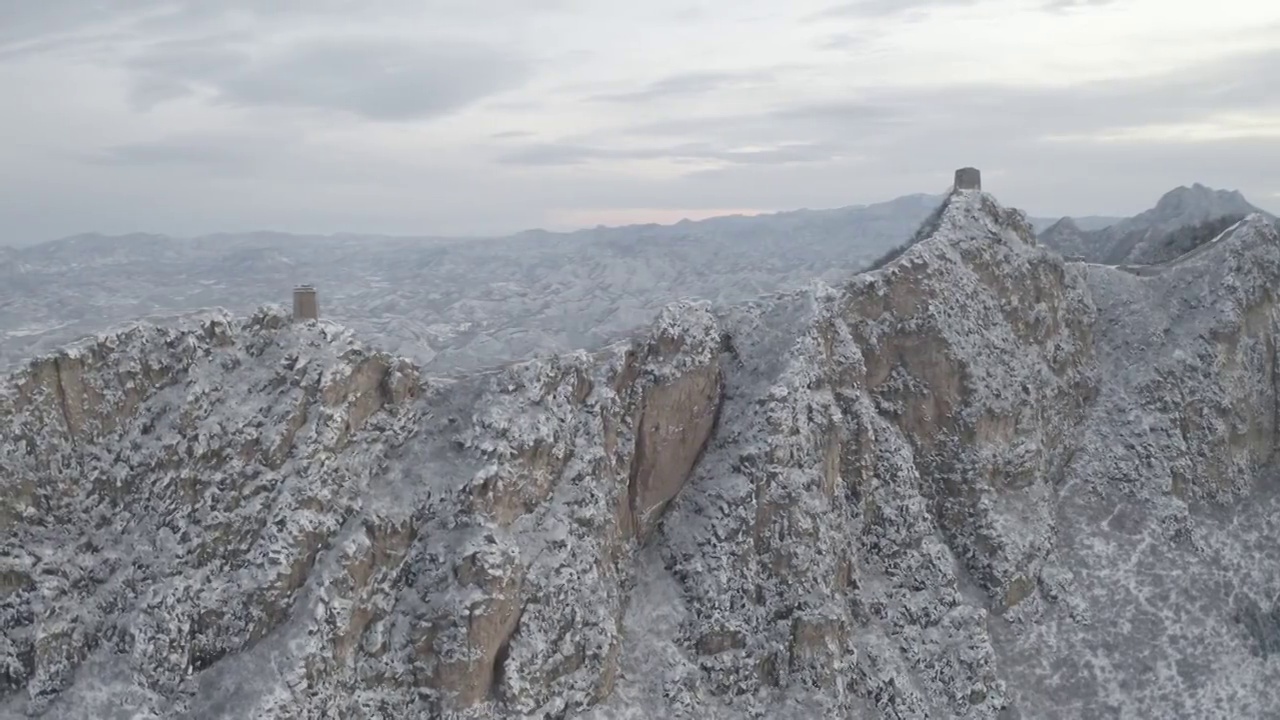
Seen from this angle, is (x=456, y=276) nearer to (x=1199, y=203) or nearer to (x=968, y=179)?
(x=968, y=179)

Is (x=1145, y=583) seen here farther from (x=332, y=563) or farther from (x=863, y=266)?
(x=332, y=563)

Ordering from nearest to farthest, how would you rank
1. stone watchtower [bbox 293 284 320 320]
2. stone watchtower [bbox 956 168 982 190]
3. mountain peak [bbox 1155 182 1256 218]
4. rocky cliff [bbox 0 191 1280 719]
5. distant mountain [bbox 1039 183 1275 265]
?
rocky cliff [bbox 0 191 1280 719] → stone watchtower [bbox 293 284 320 320] → stone watchtower [bbox 956 168 982 190] → distant mountain [bbox 1039 183 1275 265] → mountain peak [bbox 1155 182 1256 218]

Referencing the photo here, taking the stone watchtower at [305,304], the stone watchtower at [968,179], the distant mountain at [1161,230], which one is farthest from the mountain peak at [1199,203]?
the stone watchtower at [305,304]

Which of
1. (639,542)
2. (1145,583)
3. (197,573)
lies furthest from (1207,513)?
(197,573)

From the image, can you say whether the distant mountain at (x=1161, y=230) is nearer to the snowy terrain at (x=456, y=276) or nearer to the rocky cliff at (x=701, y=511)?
the rocky cliff at (x=701, y=511)

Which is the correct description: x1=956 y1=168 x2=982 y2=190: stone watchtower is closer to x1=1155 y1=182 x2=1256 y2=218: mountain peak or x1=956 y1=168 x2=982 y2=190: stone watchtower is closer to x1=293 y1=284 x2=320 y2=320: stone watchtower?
x1=1155 y1=182 x2=1256 y2=218: mountain peak

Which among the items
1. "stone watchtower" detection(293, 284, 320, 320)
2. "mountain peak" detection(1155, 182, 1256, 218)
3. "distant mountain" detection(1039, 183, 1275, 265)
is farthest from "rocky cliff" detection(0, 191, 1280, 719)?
"mountain peak" detection(1155, 182, 1256, 218)
